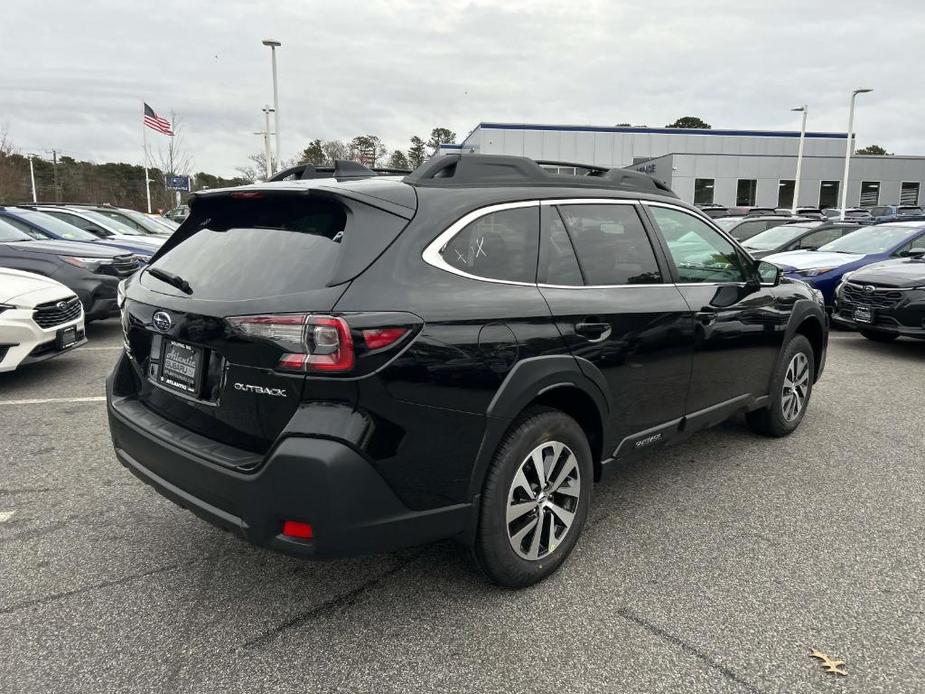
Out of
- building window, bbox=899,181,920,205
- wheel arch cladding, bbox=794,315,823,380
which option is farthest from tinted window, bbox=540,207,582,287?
building window, bbox=899,181,920,205

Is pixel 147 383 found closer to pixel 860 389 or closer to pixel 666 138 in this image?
pixel 860 389

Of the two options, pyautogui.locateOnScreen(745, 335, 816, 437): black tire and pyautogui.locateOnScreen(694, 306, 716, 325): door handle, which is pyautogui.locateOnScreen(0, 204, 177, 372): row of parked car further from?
pyautogui.locateOnScreen(745, 335, 816, 437): black tire

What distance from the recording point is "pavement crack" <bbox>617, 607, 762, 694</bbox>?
2281 millimetres

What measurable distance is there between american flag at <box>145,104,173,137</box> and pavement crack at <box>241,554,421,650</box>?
3269 cm

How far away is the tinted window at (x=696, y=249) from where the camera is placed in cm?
367

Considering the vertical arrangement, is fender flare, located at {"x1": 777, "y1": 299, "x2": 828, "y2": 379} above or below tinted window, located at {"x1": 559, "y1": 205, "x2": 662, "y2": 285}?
below

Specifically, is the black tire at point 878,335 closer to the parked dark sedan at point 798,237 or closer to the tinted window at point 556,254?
the parked dark sedan at point 798,237

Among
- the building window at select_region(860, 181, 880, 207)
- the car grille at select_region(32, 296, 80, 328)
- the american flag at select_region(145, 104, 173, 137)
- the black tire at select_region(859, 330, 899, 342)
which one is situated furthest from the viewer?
the building window at select_region(860, 181, 880, 207)

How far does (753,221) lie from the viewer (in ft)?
48.1

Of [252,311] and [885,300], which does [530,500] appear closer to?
[252,311]

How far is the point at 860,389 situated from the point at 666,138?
152 feet

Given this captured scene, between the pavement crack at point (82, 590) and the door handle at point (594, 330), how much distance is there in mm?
2109

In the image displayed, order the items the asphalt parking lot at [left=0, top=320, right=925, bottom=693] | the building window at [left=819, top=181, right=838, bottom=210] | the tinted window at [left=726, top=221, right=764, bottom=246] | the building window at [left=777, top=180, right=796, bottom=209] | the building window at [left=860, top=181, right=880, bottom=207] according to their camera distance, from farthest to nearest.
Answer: the building window at [left=819, top=181, right=838, bottom=210]
the building window at [left=777, top=180, right=796, bottom=209]
the building window at [left=860, top=181, right=880, bottom=207]
the tinted window at [left=726, top=221, right=764, bottom=246]
the asphalt parking lot at [left=0, top=320, right=925, bottom=693]

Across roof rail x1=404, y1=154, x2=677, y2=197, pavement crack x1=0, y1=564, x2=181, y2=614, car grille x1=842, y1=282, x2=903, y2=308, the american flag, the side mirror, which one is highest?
the american flag
